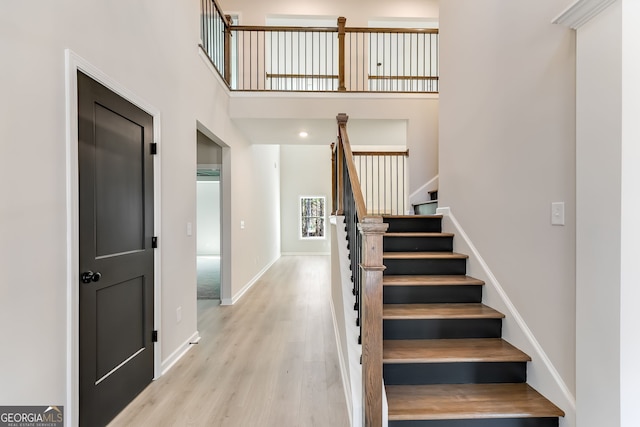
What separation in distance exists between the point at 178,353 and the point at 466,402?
241 centimetres

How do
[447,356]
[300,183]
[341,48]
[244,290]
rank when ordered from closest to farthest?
1. [447,356]
2. [341,48]
3. [244,290]
4. [300,183]

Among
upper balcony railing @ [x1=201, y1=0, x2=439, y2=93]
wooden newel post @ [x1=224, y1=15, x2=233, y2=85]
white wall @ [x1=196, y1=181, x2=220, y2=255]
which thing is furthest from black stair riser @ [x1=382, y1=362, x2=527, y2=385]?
white wall @ [x1=196, y1=181, x2=220, y2=255]

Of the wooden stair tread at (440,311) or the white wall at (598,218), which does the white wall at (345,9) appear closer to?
the white wall at (598,218)

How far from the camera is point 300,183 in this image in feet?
35.9

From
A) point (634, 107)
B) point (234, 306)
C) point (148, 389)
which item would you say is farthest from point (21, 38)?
point (234, 306)

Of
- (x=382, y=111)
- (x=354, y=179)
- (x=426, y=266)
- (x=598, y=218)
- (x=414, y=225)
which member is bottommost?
(x=426, y=266)

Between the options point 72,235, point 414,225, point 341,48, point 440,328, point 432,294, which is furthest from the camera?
point 341,48

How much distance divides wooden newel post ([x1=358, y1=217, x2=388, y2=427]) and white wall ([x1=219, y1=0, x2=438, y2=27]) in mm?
6112

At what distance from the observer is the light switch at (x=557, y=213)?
167 centimetres

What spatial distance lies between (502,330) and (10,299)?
9.18 feet

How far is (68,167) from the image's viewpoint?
1.58 meters

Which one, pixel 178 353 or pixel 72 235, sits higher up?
pixel 72 235

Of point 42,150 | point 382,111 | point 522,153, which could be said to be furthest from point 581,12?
point 382,111

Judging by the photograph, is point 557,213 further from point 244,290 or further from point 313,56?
point 313,56
